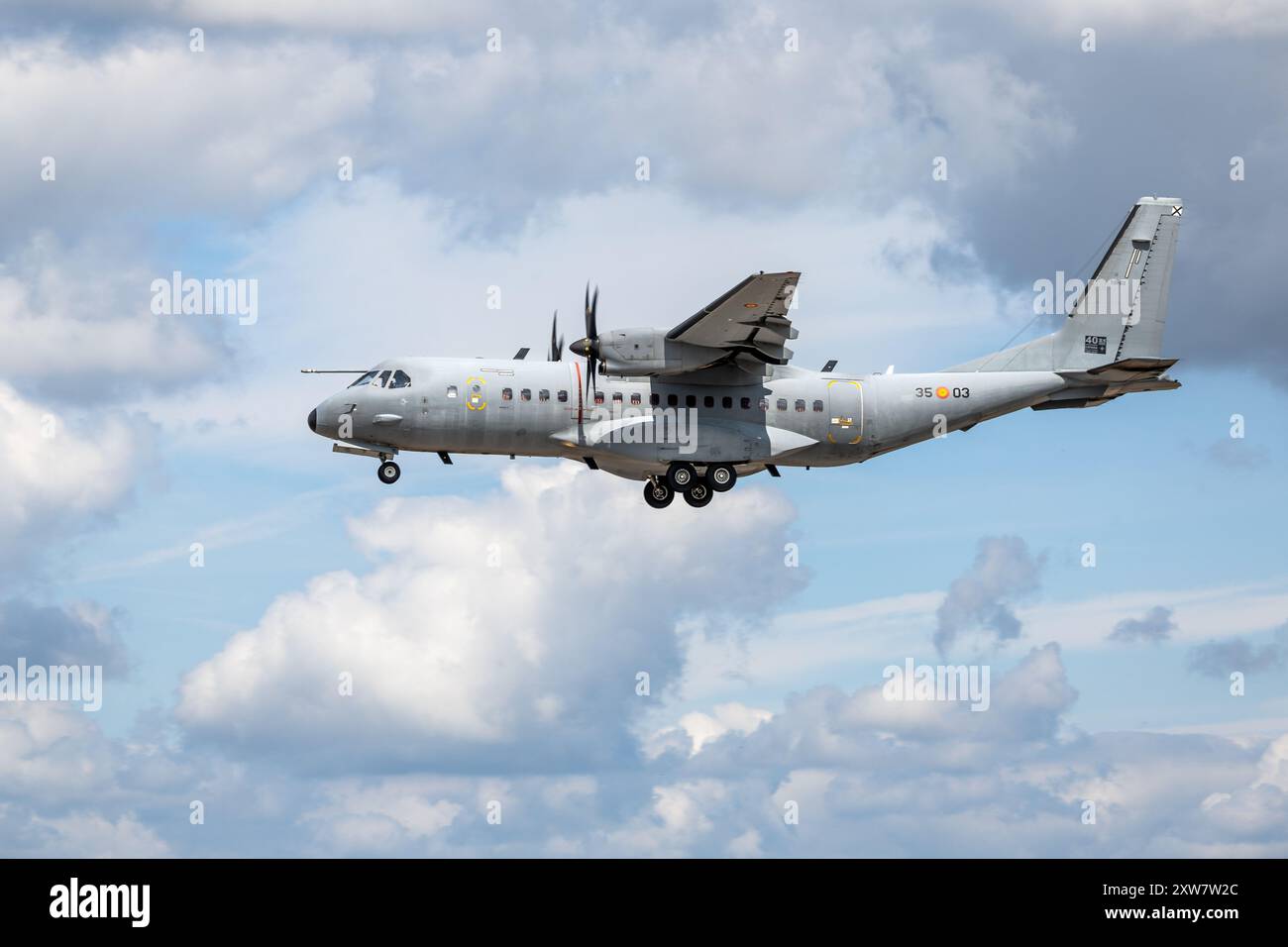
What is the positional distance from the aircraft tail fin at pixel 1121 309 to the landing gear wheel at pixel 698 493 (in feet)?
27.6

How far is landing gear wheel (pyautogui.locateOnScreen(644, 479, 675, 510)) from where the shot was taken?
52.0 m

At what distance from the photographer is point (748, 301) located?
156 feet

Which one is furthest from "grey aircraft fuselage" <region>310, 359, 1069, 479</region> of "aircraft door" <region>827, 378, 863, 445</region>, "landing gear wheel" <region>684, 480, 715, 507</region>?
"landing gear wheel" <region>684, 480, 715, 507</region>

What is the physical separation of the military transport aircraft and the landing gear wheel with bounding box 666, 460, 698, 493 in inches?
1.5

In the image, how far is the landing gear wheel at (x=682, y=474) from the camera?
50.8 meters

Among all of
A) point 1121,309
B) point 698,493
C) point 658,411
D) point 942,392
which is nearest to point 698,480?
point 698,493

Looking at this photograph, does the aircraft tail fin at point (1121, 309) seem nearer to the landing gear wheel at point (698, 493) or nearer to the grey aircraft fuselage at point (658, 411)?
the grey aircraft fuselage at point (658, 411)

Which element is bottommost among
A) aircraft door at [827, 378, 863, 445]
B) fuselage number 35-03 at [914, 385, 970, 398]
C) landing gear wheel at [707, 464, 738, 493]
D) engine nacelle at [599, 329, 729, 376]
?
landing gear wheel at [707, 464, 738, 493]

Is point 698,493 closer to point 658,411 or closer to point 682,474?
point 682,474

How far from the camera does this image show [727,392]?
50.8m

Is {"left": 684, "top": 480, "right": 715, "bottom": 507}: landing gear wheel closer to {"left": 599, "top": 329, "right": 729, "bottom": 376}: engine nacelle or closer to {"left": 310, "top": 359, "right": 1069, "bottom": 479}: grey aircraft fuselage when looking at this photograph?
{"left": 310, "top": 359, "right": 1069, "bottom": 479}: grey aircraft fuselage
